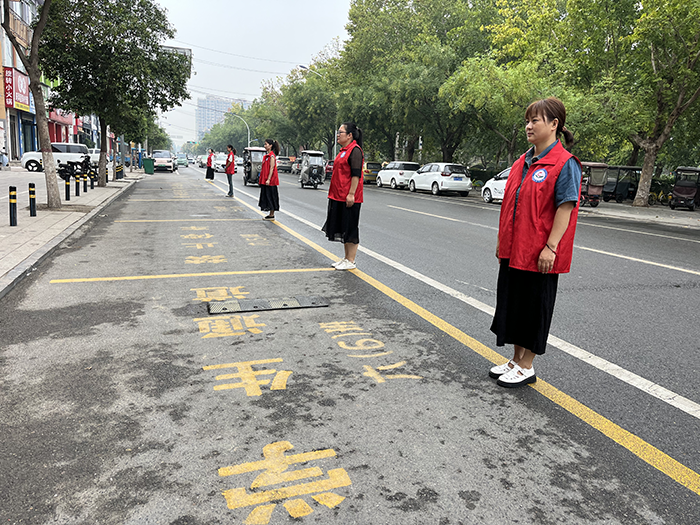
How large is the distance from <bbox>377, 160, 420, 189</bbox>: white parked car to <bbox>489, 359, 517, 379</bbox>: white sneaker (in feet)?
91.4

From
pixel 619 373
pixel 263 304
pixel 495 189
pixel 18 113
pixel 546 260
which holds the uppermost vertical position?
pixel 18 113

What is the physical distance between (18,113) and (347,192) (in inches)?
1596

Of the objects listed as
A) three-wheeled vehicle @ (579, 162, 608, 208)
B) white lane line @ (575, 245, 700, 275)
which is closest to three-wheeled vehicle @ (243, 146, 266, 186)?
three-wheeled vehicle @ (579, 162, 608, 208)

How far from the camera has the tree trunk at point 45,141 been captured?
12.3 meters

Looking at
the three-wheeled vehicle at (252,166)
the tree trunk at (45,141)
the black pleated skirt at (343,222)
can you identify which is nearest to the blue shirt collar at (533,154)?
the black pleated skirt at (343,222)

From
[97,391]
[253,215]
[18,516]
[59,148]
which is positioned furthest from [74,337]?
[59,148]

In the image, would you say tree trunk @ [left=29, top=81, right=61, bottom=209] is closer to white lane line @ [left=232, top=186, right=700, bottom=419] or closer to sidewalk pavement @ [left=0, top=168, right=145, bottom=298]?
sidewalk pavement @ [left=0, top=168, right=145, bottom=298]

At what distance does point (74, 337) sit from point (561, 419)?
3559mm

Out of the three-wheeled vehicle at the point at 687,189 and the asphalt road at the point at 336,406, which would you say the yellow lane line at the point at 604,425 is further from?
the three-wheeled vehicle at the point at 687,189

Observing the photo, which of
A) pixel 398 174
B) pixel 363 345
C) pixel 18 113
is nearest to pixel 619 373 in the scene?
pixel 363 345

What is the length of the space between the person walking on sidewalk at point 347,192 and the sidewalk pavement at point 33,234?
11.9 ft

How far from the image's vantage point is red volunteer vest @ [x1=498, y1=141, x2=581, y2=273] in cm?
337

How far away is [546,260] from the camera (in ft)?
11.1

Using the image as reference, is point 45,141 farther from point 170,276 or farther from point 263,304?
point 263,304
